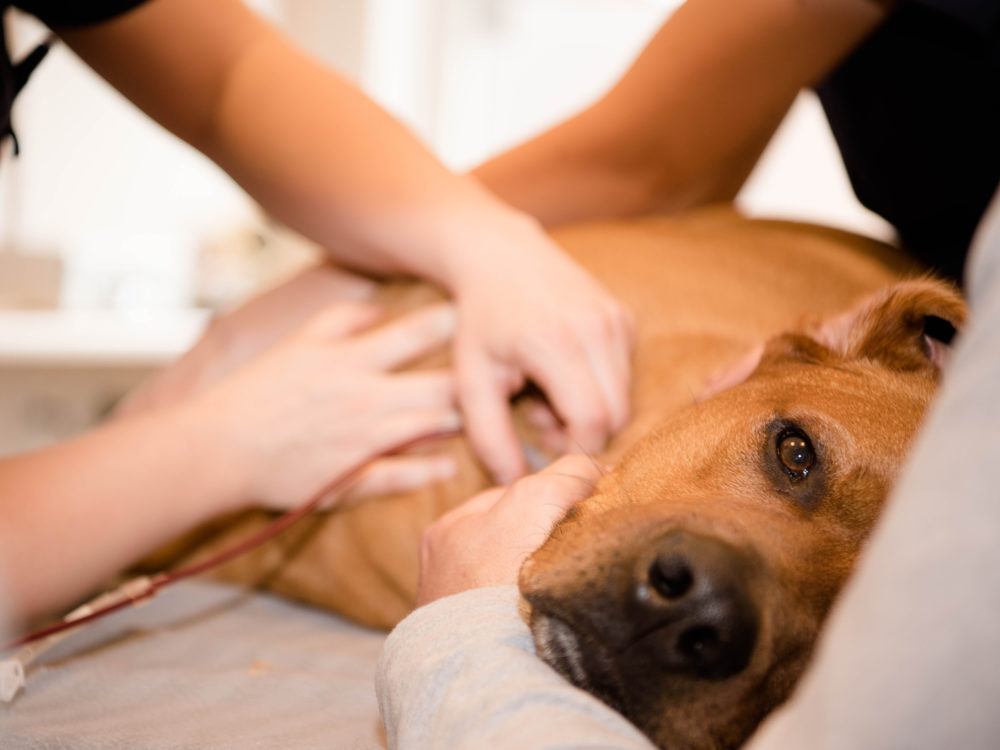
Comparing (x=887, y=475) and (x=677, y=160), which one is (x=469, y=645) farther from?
(x=677, y=160)

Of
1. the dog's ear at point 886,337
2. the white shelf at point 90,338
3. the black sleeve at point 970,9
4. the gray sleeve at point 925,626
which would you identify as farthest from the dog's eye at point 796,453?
the white shelf at point 90,338

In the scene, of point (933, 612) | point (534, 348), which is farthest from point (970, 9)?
point (933, 612)

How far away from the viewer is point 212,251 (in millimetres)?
3818

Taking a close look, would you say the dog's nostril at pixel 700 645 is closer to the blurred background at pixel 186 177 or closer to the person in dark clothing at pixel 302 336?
the person in dark clothing at pixel 302 336

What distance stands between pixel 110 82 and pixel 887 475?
1.47m

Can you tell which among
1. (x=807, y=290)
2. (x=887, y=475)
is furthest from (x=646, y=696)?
(x=807, y=290)

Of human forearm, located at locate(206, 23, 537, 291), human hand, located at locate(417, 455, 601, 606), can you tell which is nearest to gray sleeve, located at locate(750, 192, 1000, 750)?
human hand, located at locate(417, 455, 601, 606)

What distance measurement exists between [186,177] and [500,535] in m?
3.55

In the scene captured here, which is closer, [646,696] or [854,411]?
[646,696]

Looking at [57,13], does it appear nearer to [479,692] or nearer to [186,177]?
[479,692]

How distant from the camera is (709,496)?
3.14ft

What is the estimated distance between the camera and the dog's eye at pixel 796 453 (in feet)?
3.36

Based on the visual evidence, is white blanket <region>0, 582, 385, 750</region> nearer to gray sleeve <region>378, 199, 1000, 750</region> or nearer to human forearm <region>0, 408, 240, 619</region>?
human forearm <region>0, 408, 240, 619</region>

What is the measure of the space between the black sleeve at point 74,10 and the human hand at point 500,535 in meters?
1.07
